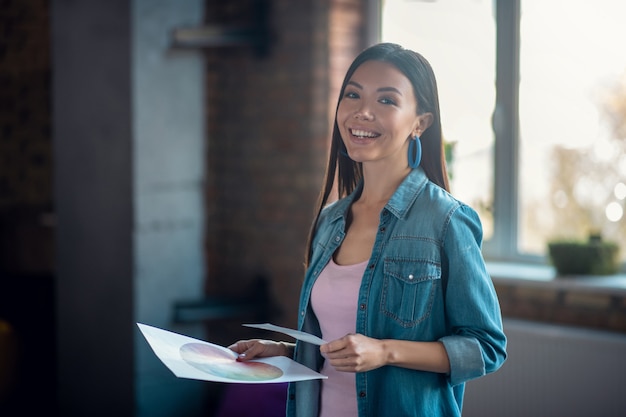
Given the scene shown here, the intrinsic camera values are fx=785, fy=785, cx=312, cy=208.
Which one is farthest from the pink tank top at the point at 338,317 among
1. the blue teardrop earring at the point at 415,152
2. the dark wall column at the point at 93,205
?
the dark wall column at the point at 93,205

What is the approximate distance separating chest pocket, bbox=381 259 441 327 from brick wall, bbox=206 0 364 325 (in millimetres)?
2324

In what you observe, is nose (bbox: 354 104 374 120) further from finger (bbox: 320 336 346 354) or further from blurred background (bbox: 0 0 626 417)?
blurred background (bbox: 0 0 626 417)

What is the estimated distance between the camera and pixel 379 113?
1.57 meters

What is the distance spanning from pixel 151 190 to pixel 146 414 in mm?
1095

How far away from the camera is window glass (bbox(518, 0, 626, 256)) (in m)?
3.34

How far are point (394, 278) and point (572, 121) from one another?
2.25 meters

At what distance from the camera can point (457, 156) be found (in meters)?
3.78

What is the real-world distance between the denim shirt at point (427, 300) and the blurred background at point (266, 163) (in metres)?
1.76

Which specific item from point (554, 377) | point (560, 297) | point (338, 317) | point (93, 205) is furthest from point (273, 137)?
point (338, 317)

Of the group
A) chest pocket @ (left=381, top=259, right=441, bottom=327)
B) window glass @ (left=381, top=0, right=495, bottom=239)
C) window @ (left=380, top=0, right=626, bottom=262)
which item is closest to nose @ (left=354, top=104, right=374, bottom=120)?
chest pocket @ (left=381, top=259, right=441, bottom=327)

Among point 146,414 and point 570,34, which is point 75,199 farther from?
point 570,34

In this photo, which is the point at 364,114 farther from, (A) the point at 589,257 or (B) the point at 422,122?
(A) the point at 589,257

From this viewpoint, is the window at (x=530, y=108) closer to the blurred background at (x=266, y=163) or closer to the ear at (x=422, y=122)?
the blurred background at (x=266, y=163)

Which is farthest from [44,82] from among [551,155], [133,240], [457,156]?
[551,155]
